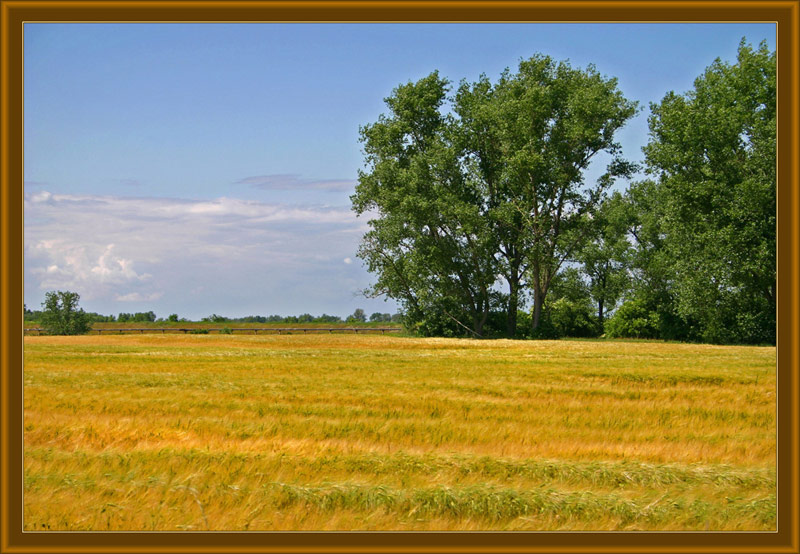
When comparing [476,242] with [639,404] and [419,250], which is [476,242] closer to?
[419,250]

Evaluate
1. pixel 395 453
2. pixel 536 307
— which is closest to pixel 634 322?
pixel 536 307

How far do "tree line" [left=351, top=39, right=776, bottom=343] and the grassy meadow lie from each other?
78.1ft

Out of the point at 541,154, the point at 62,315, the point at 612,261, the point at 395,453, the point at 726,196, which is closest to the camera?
the point at 395,453

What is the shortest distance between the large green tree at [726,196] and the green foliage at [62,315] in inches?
1799

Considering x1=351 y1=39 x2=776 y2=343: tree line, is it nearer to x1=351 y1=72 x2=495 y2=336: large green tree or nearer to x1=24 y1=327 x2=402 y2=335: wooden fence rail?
x1=351 y1=72 x2=495 y2=336: large green tree

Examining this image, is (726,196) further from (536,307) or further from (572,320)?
(572,320)

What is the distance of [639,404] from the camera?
1588cm

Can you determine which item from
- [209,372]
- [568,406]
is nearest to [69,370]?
[209,372]

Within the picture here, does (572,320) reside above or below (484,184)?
below

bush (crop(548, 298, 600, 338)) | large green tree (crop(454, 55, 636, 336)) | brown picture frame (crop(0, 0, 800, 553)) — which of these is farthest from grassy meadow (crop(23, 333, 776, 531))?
bush (crop(548, 298, 600, 338))

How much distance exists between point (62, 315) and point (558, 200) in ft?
132

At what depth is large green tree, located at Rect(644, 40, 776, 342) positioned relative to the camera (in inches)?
1531
